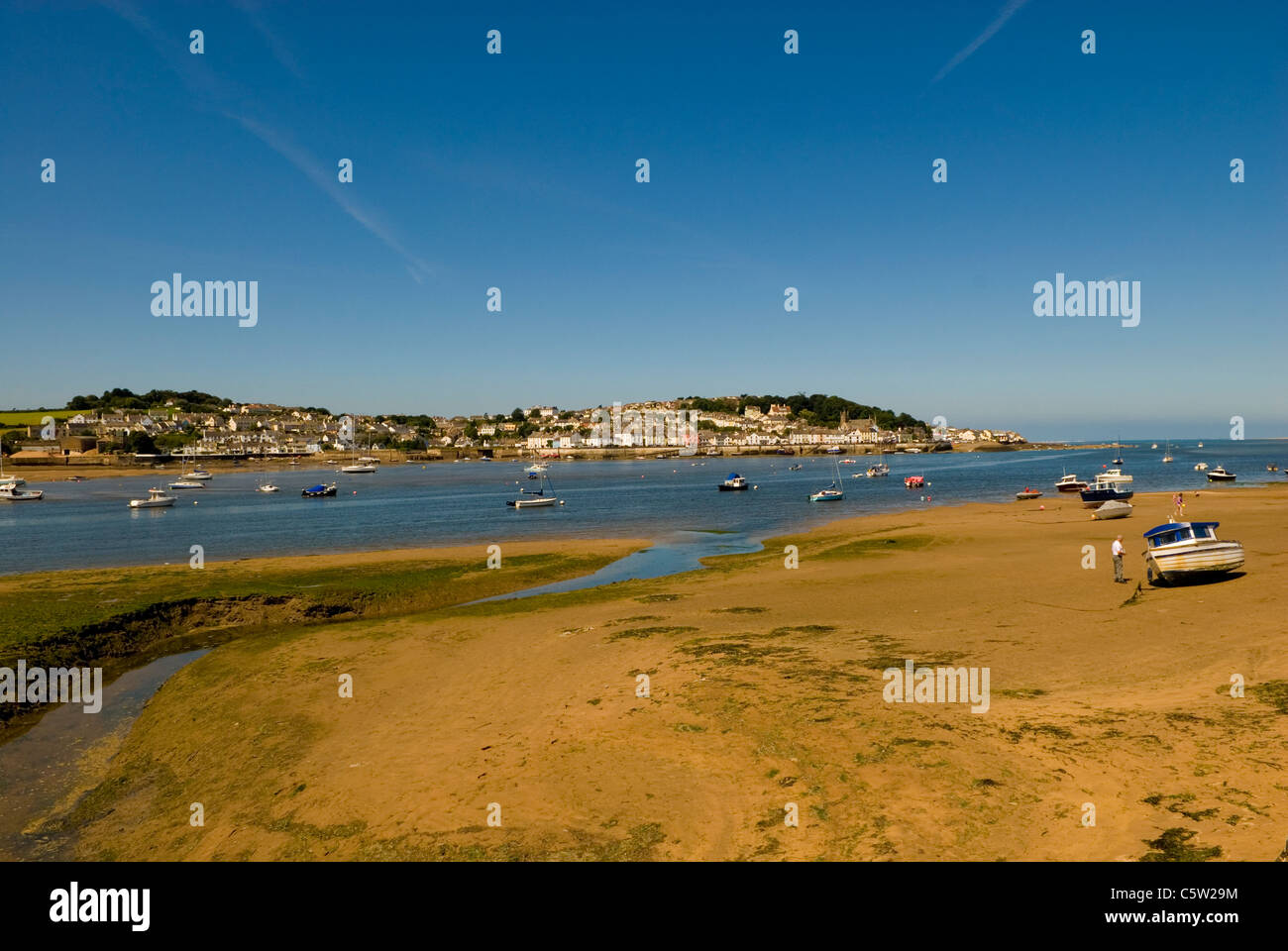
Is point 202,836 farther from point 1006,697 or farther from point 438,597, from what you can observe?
point 438,597

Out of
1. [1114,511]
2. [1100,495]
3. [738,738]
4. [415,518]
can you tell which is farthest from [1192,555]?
[415,518]

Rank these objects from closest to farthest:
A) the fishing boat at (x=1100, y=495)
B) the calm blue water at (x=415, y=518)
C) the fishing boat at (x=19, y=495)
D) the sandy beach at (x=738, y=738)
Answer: the sandy beach at (x=738, y=738) → the calm blue water at (x=415, y=518) → the fishing boat at (x=1100, y=495) → the fishing boat at (x=19, y=495)

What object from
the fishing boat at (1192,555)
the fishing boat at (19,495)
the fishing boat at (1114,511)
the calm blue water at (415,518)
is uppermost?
the fishing boat at (1192,555)

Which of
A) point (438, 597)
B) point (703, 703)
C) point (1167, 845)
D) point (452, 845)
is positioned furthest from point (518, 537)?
point (1167, 845)

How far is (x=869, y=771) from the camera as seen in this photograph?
10.8m

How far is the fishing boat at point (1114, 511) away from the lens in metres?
47.2

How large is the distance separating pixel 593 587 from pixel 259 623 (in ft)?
44.9

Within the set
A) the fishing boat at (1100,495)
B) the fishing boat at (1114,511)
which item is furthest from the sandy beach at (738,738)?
the fishing boat at (1100,495)

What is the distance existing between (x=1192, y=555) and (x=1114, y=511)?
29.0 metres

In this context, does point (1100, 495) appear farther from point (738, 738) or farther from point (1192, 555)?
point (738, 738)

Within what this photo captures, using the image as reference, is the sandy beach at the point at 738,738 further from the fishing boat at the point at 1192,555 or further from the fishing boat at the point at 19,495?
the fishing boat at the point at 19,495

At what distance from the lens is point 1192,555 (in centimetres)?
2217

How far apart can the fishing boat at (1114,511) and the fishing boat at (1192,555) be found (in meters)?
27.5
